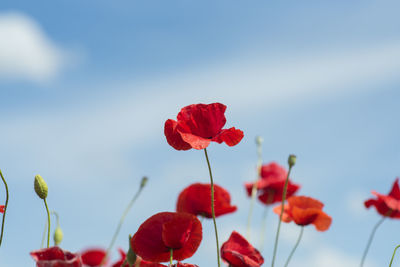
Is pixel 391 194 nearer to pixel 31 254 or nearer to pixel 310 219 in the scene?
pixel 310 219

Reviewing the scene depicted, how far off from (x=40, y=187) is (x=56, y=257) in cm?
37

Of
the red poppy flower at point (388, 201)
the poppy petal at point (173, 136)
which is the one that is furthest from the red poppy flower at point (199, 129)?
the red poppy flower at point (388, 201)

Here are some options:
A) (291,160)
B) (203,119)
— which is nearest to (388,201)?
(291,160)

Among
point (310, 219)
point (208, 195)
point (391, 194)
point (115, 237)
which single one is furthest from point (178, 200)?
point (391, 194)

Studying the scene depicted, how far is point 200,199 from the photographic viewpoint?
1.61 m

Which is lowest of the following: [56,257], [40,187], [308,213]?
[308,213]

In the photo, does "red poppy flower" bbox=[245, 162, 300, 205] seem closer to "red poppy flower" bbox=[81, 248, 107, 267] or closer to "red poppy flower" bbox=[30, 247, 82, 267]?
"red poppy flower" bbox=[81, 248, 107, 267]

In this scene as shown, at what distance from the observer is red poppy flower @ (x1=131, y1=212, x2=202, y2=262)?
1.32 meters

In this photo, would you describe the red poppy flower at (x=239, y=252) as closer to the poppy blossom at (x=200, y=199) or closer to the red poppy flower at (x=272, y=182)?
the poppy blossom at (x=200, y=199)

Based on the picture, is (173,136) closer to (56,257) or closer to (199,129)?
(199,129)

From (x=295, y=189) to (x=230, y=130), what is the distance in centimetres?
114

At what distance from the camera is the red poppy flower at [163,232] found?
132 cm

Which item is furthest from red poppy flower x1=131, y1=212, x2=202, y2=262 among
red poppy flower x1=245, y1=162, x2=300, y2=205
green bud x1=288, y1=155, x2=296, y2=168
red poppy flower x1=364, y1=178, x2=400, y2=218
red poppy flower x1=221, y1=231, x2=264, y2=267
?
red poppy flower x1=245, y1=162, x2=300, y2=205

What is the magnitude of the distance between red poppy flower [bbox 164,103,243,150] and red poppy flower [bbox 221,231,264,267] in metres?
0.26
